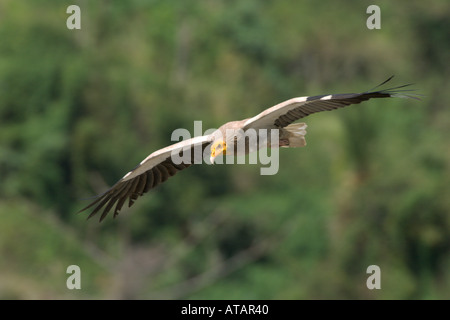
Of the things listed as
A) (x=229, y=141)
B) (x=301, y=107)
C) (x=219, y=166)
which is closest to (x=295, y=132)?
(x=301, y=107)

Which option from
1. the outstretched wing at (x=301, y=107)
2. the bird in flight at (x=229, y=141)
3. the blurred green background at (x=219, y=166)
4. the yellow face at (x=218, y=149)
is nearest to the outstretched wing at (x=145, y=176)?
the bird in flight at (x=229, y=141)

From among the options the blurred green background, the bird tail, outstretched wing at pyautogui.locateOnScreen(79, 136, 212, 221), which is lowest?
outstretched wing at pyautogui.locateOnScreen(79, 136, 212, 221)

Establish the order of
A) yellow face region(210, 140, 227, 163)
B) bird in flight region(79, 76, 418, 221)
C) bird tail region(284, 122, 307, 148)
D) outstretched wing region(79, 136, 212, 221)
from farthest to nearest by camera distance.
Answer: outstretched wing region(79, 136, 212, 221) → bird tail region(284, 122, 307, 148) → yellow face region(210, 140, 227, 163) → bird in flight region(79, 76, 418, 221)

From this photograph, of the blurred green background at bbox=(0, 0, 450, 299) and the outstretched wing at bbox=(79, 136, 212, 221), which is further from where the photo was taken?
the blurred green background at bbox=(0, 0, 450, 299)

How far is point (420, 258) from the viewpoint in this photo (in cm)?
2494

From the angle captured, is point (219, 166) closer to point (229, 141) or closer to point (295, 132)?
point (295, 132)

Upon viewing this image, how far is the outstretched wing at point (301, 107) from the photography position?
31.6 feet

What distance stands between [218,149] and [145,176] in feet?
3.92

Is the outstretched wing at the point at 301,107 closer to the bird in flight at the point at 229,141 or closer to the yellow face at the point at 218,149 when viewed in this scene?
the bird in flight at the point at 229,141

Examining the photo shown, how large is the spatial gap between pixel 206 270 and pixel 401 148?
6.37 m

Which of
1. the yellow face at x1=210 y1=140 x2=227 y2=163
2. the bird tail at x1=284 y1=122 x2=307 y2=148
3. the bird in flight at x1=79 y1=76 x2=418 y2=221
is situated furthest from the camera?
the bird tail at x1=284 y1=122 x2=307 y2=148

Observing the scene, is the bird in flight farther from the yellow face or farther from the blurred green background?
the blurred green background

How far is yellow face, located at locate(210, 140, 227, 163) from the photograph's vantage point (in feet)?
34.4

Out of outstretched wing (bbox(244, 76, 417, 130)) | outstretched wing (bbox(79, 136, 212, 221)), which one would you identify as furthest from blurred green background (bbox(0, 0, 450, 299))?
outstretched wing (bbox(244, 76, 417, 130))
